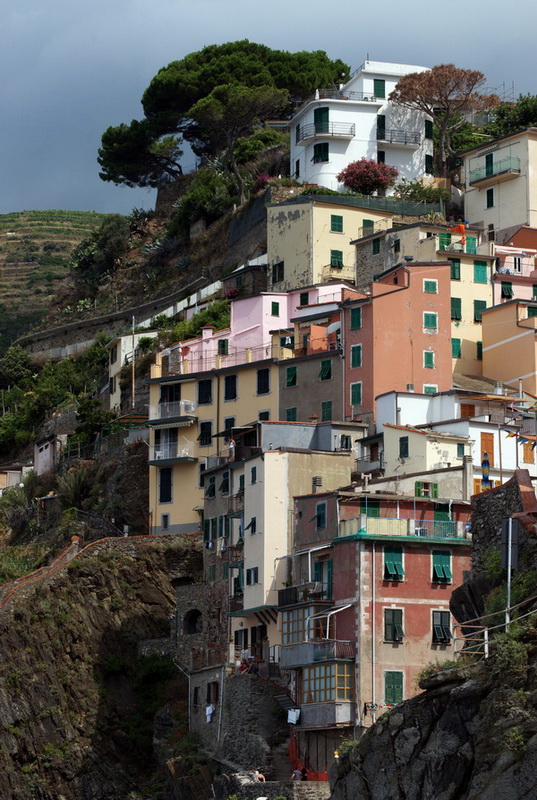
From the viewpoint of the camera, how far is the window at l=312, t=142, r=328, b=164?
101 metres

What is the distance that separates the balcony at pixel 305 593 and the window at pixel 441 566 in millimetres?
3620

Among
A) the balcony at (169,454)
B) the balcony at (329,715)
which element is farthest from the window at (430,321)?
the balcony at (329,715)

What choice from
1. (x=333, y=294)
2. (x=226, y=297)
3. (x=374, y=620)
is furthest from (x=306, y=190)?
(x=374, y=620)

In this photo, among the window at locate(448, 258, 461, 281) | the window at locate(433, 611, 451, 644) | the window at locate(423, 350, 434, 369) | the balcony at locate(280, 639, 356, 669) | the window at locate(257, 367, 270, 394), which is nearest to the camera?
the balcony at locate(280, 639, 356, 669)

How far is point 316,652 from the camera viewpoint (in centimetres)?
5631

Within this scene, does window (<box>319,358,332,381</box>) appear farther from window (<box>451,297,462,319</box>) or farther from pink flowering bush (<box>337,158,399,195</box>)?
pink flowering bush (<box>337,158,399,195</box>)

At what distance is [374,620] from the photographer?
55.8 metres

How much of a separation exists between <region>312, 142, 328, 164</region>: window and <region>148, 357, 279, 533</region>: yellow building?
2549 cm

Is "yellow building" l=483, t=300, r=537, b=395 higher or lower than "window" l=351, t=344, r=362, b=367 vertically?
higher

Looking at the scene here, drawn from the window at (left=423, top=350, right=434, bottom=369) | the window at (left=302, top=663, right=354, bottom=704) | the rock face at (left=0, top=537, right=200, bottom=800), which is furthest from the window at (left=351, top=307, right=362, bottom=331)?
the window at (left=302, top=663, right=354, bottom=704)

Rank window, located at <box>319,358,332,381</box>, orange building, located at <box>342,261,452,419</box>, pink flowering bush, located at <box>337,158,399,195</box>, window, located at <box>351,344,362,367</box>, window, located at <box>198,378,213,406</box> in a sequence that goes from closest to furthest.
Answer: orange building, located at <box>342,261,452,419</box>
window, located at <box>351,344,362,367</box>
window, located at <box>319,358,332,381</box>
window, located at <box>198,378,213,406</box>
pink flowering bush, located at <box>337,158,399,195</box>

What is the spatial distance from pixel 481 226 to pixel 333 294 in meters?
13.4

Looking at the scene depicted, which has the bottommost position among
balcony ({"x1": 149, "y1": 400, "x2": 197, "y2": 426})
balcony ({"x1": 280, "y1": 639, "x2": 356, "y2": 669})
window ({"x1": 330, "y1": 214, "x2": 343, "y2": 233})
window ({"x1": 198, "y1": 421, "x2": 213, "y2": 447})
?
balcony ({"x1": 280, "y1": 639, "x2": 356, "y2": 669})

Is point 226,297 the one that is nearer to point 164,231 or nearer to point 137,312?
point 137,312
